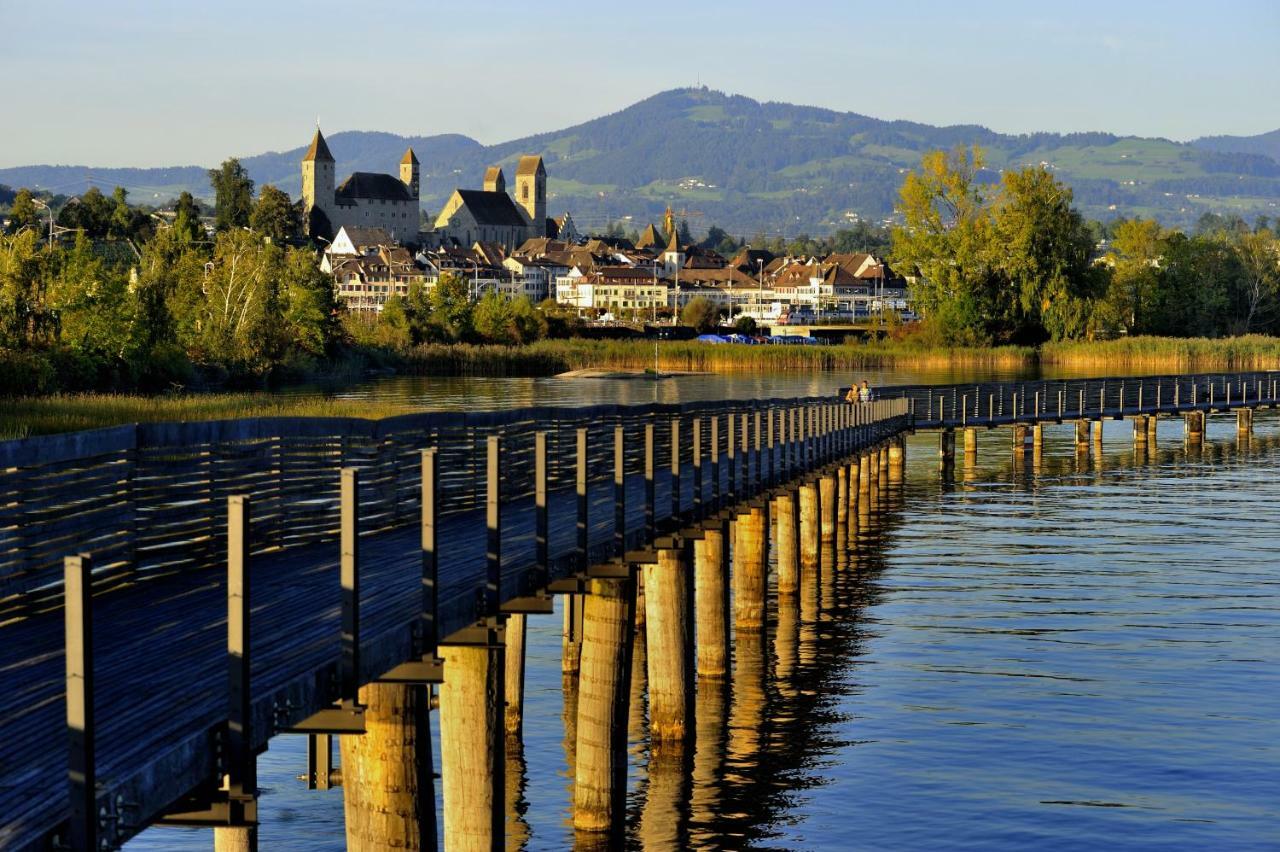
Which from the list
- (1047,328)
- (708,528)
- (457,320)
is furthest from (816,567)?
(457,320)

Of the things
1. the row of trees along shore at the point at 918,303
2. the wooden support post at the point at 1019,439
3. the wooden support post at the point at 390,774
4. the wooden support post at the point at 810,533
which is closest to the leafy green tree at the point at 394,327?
the row of trees along shore at the point at 918,303

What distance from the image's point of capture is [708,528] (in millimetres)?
23031

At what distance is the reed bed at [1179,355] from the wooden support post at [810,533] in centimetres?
7419

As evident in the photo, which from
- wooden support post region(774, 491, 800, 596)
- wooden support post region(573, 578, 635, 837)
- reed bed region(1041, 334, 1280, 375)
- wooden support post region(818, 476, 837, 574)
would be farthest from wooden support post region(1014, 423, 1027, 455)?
reed bed region(1041, 334, 1280, 375)

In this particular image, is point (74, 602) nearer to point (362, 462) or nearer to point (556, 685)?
point (362, 462)

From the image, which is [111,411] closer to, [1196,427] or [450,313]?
[1196,427]

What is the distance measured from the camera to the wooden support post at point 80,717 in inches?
307

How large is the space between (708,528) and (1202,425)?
52.2 m

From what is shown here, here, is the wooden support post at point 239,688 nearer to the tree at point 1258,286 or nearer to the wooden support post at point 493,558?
the wooden support post at point 493,558

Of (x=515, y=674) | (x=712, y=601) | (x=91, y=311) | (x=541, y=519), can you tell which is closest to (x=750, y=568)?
(x=712, y=601)

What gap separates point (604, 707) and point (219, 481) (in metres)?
4.53

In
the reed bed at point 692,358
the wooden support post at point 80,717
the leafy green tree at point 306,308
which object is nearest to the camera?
the wooden support post at point 80,717

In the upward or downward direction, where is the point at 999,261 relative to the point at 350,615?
upward

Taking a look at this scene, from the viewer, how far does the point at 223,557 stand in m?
16.9
